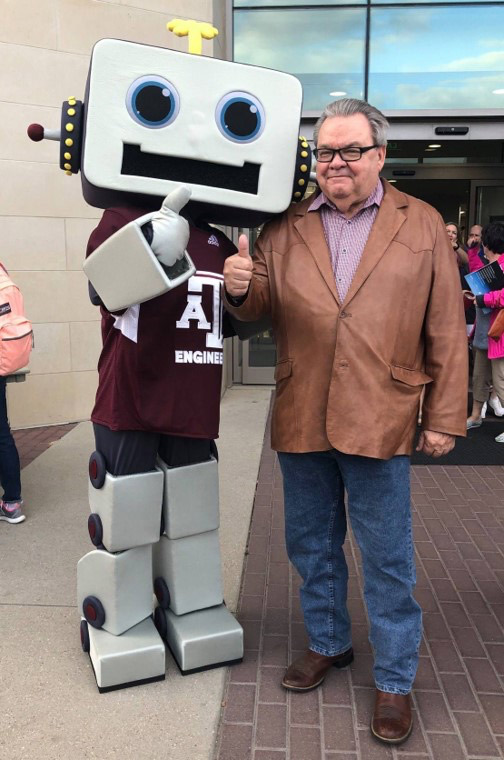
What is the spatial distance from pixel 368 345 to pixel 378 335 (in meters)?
0.05

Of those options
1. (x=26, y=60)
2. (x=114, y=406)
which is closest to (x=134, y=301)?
(x=114, y=406)

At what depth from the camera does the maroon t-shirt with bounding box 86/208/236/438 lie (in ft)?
7.42

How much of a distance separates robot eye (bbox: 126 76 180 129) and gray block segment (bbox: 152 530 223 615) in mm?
1526

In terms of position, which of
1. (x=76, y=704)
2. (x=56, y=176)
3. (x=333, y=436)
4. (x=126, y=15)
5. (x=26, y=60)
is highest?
(x=126, y=15)

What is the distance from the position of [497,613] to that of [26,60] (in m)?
5.51

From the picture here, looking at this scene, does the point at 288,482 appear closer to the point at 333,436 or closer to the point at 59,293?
the point at 333,436

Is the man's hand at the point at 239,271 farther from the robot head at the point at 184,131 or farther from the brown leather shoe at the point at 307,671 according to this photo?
the brown leather shoe at the point at 307,671

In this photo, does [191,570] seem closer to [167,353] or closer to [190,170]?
[167,353]

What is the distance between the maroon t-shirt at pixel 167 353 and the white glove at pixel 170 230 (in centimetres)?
27

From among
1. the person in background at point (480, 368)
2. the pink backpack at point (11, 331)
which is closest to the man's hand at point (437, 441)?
the pink backpack at point (11, 331)

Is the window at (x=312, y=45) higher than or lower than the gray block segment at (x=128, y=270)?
higher

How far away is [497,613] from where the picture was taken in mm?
2986

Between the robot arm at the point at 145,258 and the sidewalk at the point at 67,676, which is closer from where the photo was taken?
the robot arm at the point at 145,258

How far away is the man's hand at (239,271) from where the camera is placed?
2088 millimetres
